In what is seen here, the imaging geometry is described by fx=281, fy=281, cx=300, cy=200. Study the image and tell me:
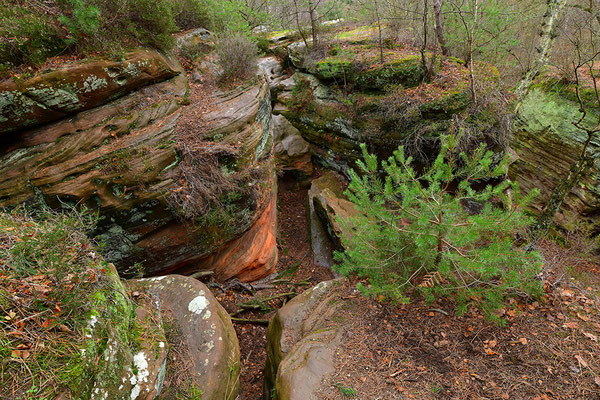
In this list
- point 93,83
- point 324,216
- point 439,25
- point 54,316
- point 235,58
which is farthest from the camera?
point 324,216

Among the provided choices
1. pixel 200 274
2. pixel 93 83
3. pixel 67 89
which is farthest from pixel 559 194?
pixel 67 89

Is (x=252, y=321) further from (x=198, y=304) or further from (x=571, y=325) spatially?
(x=571, y=325)

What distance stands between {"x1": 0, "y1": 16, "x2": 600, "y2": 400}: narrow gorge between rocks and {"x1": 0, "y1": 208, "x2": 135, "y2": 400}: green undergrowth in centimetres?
2

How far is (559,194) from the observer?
6.32 meters

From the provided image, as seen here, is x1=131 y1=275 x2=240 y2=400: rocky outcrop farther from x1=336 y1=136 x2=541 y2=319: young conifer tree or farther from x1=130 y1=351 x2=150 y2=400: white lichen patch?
x1=336 y1=136 x2=541 y2=319: young conifer tree

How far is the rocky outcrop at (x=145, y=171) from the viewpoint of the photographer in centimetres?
577

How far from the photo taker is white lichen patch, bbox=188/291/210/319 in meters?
5.09

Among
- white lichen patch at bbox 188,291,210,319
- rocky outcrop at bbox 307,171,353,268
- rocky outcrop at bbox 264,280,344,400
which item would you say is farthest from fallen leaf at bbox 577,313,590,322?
rocky outcrop at bbox 307,171,353,268

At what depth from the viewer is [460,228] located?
11.9ft

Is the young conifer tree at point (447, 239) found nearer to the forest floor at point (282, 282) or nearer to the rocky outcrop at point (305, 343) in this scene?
the rocky outcrop at point (305, 343)

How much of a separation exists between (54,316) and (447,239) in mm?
4558

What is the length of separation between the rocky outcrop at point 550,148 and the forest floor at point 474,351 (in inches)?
229

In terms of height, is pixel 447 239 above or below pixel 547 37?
below

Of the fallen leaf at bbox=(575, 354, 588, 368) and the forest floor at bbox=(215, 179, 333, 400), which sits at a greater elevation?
the fallen leaf at bbox=(575, 354, 588, 368)
